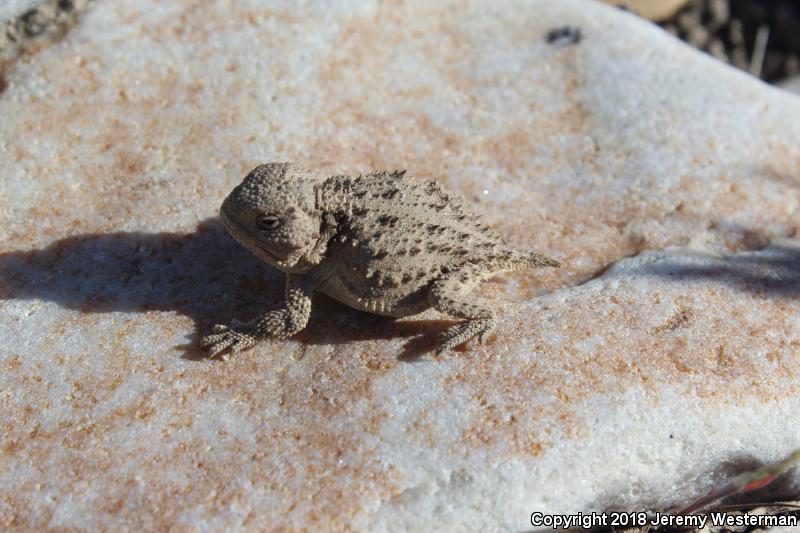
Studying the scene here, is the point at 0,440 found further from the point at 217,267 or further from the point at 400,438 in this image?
the point at 400,438

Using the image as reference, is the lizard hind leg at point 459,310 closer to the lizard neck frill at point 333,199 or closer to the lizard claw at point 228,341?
the lizard neck frill at point 333,199

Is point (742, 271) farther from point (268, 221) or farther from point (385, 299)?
point (268, 221)

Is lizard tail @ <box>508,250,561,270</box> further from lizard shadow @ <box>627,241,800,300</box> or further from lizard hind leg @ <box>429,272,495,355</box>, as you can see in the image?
lizard shadow @ <box>627,241,800,300</box>

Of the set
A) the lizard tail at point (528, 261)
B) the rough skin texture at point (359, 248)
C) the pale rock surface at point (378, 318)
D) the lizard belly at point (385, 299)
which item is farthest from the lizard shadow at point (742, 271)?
the lizard belly at point (385, 299)

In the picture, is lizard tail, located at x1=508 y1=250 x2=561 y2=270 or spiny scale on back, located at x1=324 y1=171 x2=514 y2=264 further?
lizard tail, located at x1=508 y1=250 x2=561 y2=270

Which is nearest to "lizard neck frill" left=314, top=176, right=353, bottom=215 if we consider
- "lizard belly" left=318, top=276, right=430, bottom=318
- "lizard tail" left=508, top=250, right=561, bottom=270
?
"lizard belly" left=318, top=276, right=430, bottom=318

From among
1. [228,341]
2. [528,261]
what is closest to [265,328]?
[228,341]

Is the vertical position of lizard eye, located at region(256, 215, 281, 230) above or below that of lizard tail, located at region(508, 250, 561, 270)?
above
